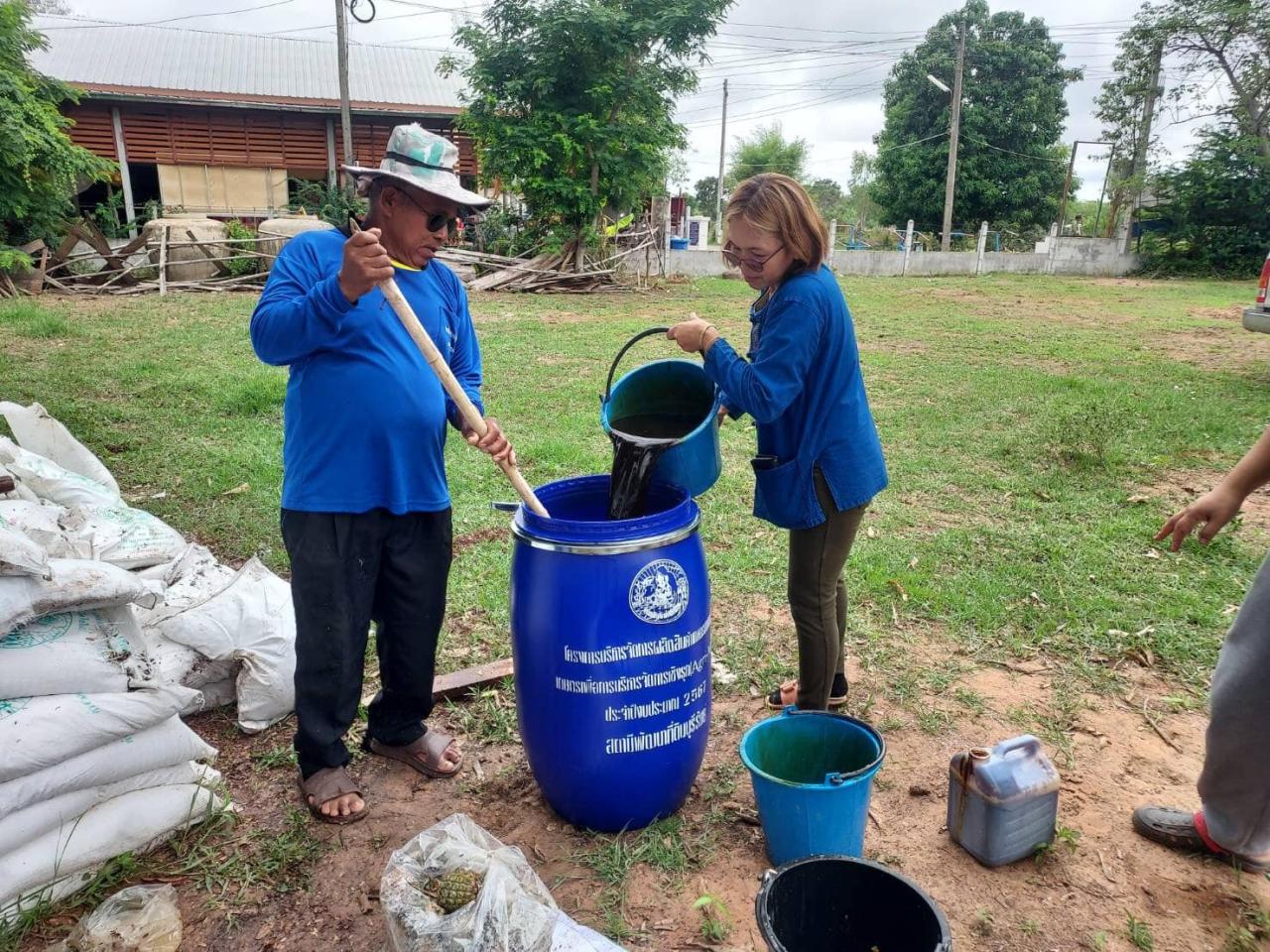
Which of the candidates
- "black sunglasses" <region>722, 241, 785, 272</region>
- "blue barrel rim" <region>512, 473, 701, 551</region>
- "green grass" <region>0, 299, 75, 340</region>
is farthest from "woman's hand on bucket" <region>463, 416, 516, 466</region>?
"green grass" <region>0, 299, 75, 340</region>

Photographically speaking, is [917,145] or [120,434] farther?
[917,145]

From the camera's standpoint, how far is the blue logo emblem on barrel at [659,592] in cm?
222

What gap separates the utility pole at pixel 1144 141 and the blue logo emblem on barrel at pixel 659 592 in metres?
28.1

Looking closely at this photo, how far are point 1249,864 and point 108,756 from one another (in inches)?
120

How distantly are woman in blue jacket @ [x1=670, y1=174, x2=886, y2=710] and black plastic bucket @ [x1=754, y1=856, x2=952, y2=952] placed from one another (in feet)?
3.03

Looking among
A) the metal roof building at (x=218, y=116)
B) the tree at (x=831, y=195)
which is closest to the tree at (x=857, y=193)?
the tree at (x=831, y=195)

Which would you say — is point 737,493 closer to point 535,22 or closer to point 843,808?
point 843,808

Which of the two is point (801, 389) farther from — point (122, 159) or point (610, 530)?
point (122, 159)

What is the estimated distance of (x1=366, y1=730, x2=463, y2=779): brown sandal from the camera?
2756 mm

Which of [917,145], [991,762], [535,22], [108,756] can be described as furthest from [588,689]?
[917,145]

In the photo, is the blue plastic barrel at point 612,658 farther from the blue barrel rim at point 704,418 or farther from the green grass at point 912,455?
the green grass at point 912,455

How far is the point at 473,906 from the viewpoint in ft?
5.72

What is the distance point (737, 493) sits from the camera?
5.27 meters

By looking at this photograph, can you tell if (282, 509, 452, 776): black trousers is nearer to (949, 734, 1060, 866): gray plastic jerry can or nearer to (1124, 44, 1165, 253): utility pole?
(949, 734, 1060, 866): gray plastic jerry can
